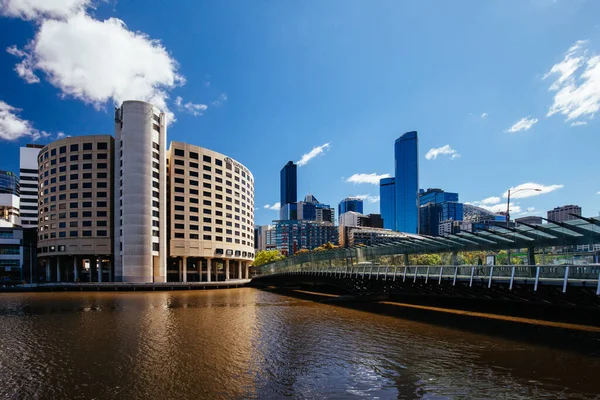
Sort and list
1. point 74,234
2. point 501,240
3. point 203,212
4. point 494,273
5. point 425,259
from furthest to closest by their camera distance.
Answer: point 203,212 → point 74,234 → point 425,259 → point 501,240 → point 494,273

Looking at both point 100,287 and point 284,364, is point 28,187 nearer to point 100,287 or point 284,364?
point 100,287

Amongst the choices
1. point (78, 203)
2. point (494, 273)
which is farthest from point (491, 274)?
point (78, 203)

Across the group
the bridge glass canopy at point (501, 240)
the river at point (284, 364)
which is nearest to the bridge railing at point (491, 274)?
the bridge glass canopy at point (501, 240)

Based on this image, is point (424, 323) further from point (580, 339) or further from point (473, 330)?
point (580, 339)

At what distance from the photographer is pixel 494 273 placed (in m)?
29.8

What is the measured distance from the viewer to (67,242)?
10719cm

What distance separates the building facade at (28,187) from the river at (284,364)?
6398 inches

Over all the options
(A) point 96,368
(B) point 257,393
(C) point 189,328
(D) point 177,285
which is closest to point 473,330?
(B) point 257,393

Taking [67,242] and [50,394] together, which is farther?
[67,242]

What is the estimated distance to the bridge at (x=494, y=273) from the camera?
2423cm

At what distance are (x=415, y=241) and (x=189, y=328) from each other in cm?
2839

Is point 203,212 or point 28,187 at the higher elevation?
point 28,187

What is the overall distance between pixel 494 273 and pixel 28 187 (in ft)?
A: 648

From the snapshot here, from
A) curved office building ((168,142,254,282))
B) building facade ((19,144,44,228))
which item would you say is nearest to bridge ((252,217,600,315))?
curved office building ((168,142,254,282))
